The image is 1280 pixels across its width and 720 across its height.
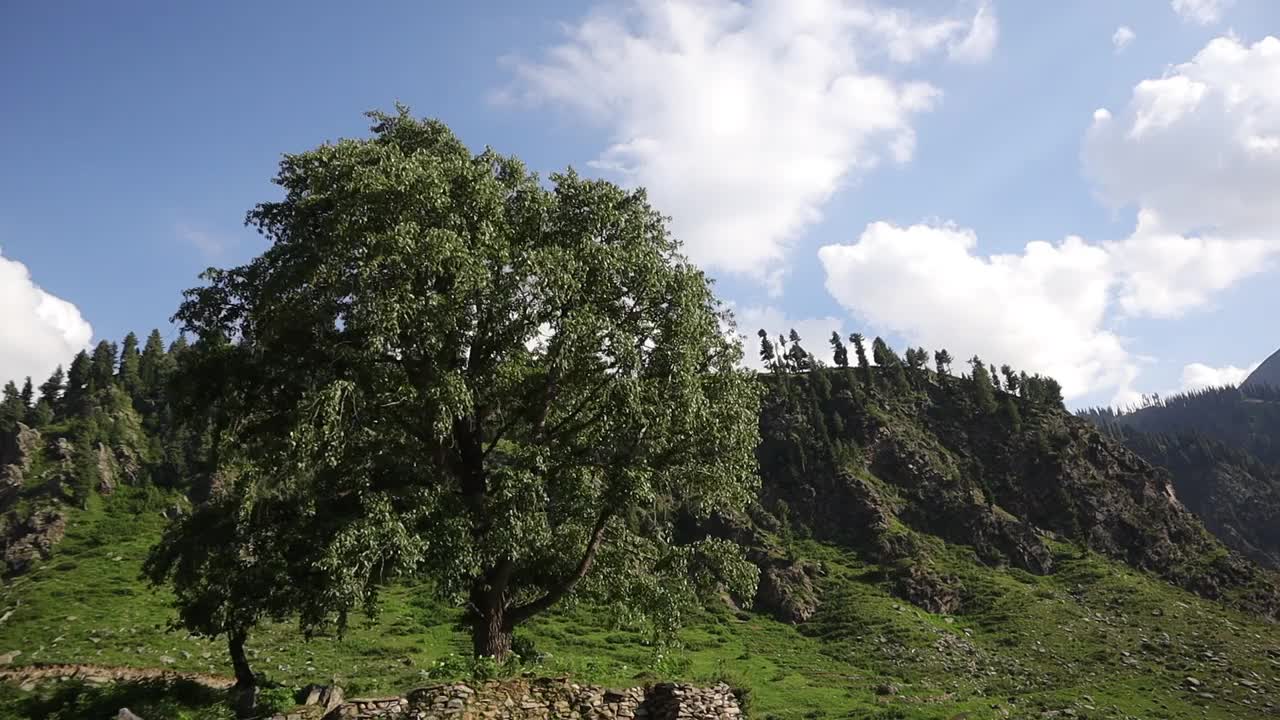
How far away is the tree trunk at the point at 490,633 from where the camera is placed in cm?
1945

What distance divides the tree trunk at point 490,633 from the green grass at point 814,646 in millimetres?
1272

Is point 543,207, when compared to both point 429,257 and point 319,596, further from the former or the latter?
point 319,596

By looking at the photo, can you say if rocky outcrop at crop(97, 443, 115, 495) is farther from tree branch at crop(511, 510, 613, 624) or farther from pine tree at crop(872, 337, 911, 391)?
pine tree at crop(872, 337, 911, 391)

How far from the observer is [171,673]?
32.1 metres

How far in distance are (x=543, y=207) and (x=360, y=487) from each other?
9597mm

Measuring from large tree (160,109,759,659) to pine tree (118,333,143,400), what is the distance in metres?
135

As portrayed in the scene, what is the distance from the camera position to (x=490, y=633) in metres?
19.6

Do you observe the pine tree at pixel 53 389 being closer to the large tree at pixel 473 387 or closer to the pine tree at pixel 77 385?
the pine tree at pixel 77 385

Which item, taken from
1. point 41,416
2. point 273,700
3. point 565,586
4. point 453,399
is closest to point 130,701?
point 273,700

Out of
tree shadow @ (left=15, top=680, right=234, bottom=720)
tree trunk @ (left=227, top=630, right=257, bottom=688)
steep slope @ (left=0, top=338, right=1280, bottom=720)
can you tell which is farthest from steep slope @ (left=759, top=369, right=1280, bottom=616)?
tree shadow @ (left=15, top=680, right=234, bottom=720)

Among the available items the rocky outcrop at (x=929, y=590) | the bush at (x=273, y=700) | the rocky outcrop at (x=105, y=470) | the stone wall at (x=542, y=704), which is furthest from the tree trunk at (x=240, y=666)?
the rocky outcrop at (x=105, y=470)

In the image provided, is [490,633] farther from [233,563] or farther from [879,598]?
[879,598]

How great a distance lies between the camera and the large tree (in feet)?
56.2

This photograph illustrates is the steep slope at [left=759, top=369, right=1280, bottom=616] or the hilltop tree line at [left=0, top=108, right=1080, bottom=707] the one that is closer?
the hilltop tree line at [left=0, top=108, right=1080, bottom=707]
